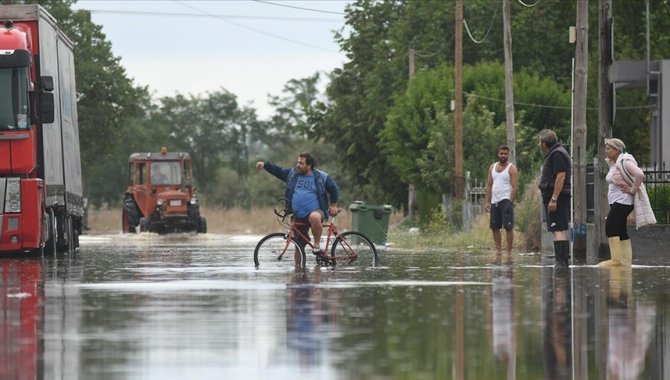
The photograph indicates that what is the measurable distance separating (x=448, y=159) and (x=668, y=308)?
3439 cm

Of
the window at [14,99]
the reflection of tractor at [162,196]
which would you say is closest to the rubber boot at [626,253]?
the window at [14,99]

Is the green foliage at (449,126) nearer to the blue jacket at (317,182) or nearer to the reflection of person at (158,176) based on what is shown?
the reflection of person at (158,176)

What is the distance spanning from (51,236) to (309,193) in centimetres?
874

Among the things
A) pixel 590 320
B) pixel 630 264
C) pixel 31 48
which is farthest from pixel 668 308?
pixel 31 48

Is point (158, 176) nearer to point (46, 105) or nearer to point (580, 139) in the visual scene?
point (46, 105)

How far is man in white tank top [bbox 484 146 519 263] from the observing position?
1115 inches

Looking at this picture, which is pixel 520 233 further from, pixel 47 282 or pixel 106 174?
pixel 106 174

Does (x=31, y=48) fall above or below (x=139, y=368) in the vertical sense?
above

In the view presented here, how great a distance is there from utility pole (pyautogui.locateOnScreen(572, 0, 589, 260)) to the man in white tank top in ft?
5.65

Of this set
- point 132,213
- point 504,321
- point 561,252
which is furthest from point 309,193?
point 132,213

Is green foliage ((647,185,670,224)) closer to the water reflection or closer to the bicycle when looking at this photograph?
the bicycle

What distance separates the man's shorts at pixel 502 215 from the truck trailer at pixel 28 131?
7.80 meters

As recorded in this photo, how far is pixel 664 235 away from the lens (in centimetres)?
2841

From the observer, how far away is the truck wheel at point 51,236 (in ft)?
103
